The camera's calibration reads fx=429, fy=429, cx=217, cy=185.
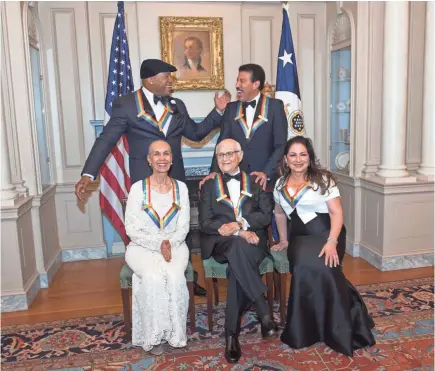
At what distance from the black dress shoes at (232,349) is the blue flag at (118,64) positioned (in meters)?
2.66

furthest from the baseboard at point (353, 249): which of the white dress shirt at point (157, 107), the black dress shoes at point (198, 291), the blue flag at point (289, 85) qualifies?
the white dress shirt at point (157, 107)

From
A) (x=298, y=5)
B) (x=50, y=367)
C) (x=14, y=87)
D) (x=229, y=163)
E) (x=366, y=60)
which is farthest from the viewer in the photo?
(x=298, y=5)

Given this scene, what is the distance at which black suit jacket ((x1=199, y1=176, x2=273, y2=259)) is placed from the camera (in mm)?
3223

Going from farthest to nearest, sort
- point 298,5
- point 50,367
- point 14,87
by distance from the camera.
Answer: point 298,5 < point 14,87 < point 50,367

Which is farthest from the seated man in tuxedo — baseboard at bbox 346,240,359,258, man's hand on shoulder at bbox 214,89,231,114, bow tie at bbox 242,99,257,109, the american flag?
baseboard at bbox 346,240,359,258

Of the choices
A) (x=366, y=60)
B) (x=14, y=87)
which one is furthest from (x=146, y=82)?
(x=366, y=60)

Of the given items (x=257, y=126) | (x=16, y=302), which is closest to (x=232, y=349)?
(x=257, y=126)

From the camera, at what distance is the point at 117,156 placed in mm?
4449

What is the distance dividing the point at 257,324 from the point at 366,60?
307 cm

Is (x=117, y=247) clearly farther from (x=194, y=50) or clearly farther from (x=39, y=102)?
(x=194, y=50)

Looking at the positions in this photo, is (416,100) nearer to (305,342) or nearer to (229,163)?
(229,163)

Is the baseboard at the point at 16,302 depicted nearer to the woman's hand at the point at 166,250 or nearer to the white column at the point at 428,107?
the woman's hand at the point at 166,250

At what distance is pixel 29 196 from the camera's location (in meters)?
4.20

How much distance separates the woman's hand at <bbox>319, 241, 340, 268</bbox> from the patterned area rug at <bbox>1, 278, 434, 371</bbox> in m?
0.61
